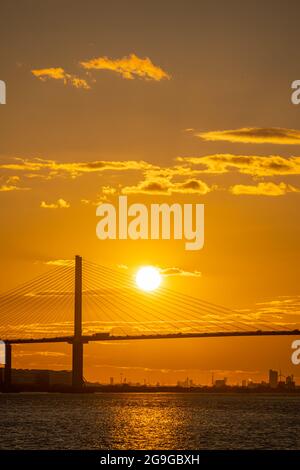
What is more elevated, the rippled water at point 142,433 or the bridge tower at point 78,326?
the bridge tower at point 78,326

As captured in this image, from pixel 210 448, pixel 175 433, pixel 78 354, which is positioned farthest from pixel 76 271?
pixel 210 448

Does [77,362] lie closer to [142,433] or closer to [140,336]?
[140,336]

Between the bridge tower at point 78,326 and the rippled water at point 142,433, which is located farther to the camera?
the bridge tower at point 78,326

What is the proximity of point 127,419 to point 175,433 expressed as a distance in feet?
64.1

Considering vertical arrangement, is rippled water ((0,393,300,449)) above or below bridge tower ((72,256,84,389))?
below

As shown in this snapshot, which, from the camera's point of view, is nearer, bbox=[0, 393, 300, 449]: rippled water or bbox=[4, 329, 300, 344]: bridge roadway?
bbox=[0, 393, 300, 449]: rippled water

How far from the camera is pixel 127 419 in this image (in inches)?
3428

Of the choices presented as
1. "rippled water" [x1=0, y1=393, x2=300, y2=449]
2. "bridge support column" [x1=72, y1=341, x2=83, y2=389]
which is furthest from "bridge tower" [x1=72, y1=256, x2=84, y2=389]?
"rippled water" [x1=0, y1=393, x2=300, y2=449]

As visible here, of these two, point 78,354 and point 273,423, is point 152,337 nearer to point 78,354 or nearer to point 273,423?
point 78,354

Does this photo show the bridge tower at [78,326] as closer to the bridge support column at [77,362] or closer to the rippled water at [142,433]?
the bridge support column at [77,362]

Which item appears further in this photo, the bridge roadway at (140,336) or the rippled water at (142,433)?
the bridge roadway at (140,336)

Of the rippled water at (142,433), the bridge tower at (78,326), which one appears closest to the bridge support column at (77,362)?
the bridge tower at (78,326)

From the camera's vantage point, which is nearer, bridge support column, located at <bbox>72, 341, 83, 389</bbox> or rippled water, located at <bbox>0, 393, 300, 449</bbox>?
rippled water, located at <bbox>0, 393, 300, 449</bbox>

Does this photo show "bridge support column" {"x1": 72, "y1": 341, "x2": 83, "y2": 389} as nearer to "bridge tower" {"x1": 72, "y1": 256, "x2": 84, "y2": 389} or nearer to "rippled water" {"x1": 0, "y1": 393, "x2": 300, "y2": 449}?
"bridge tower" {"x1": 72, "y1": 256, "x2": 84, "y2": 389}
